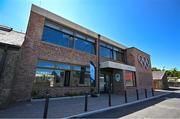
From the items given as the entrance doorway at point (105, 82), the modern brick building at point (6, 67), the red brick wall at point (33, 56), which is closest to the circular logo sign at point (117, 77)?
the entrance doorway at point (105, 82)

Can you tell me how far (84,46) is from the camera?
13984 mm

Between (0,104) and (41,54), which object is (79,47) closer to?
(41,54)

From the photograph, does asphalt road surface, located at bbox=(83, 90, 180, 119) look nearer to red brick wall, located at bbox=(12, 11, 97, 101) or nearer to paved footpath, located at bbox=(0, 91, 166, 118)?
paved footpath, located at bbox=(0, 91, 166, 118)

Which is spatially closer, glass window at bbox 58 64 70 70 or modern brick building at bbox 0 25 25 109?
modern brick building at bbox 0 25 25 109

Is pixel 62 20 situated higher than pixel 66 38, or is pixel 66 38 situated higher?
pixel 62 20

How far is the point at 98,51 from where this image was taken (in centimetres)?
1522

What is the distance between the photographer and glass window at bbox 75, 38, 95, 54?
13241mm

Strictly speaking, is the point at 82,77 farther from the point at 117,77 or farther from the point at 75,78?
the point at 117,77

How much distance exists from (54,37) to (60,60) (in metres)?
2.20

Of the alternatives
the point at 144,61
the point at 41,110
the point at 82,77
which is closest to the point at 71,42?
the point at 82,77

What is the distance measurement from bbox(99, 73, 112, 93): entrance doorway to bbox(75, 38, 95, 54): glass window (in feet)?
11.2

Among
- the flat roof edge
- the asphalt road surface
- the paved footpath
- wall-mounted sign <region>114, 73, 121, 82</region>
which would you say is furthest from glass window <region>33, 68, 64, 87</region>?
wall-mounted sign <region>114, 73, 121, 82</region>

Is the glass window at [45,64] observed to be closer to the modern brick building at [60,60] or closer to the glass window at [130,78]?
the modern brick building at [60,60]

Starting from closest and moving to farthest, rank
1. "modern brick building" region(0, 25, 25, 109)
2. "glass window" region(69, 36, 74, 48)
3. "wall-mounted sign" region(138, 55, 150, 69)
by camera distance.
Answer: "modern brick building" region(0, 25, 25, 109) < "glass window" region(69, 36, 74, 48) < "wall-mounted sign" region(138, 55, 150, 69)
